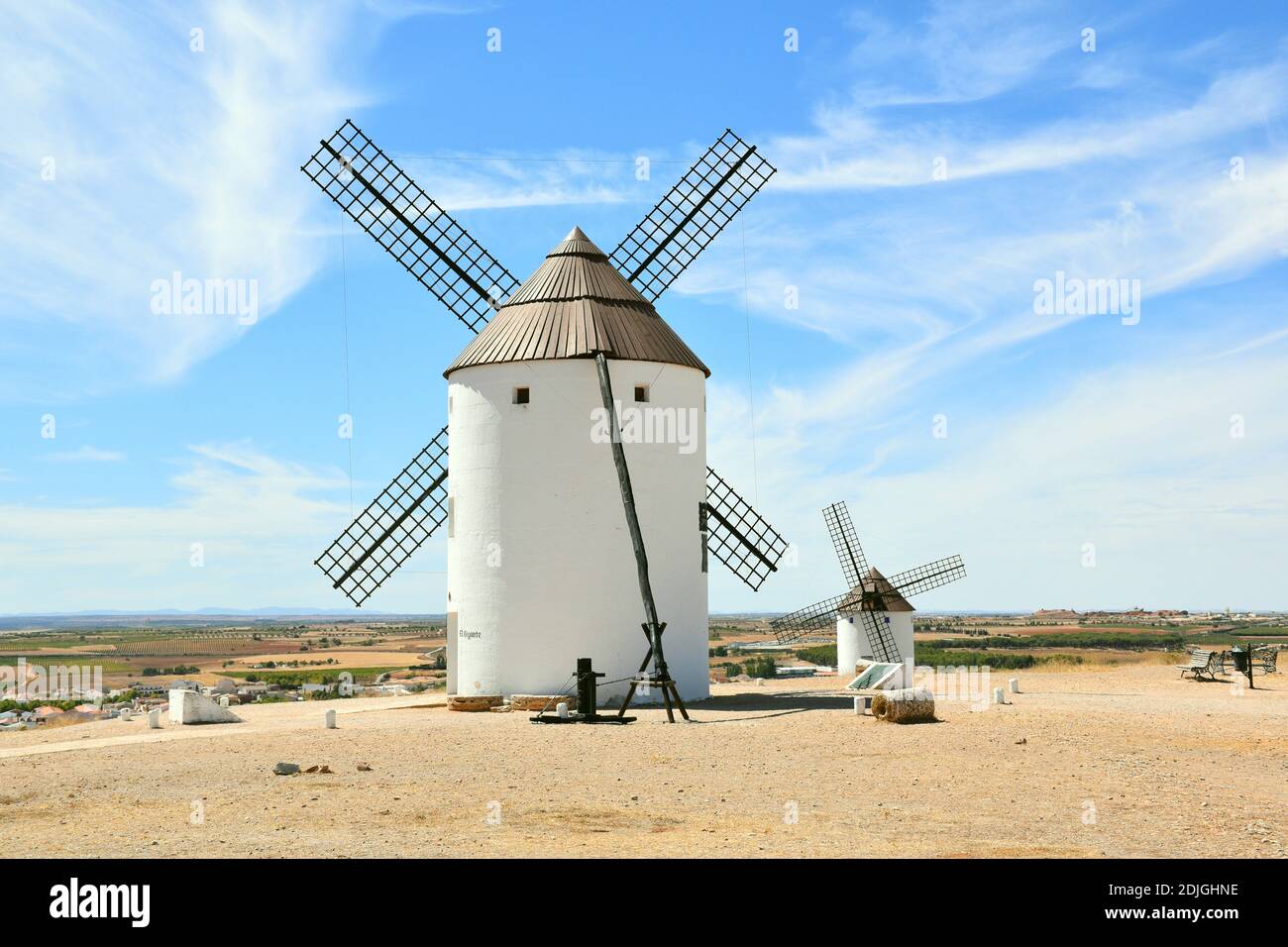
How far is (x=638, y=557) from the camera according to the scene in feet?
76.5

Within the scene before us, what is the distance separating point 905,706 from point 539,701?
7403mm

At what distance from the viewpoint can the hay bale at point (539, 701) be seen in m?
24.0

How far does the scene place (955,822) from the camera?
1166cm

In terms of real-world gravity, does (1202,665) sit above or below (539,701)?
below

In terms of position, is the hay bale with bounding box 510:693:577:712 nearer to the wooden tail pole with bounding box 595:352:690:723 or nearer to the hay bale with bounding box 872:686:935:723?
the wooden tail pole with bounding box 595:352:690:723

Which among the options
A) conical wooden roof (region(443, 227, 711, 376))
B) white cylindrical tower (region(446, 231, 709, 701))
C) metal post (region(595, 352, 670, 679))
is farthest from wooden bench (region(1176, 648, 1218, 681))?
metal post (region(595, 352, 670, 679))

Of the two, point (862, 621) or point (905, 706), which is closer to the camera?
point (905, 706)

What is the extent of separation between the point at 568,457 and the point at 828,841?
15067mm

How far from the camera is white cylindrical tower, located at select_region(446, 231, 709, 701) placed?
2466 cm

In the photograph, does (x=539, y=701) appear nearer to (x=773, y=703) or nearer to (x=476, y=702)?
(x=476, y=702)

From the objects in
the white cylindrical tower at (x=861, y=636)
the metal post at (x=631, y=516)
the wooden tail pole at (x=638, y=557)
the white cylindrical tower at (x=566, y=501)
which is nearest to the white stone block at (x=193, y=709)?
the white cylindrical tower at (x=566, y=501)

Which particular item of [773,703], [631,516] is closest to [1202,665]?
[773,703]

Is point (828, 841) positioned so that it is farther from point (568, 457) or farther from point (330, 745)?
point (568, 457)

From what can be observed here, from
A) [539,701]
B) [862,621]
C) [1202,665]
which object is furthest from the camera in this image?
[862,621]
